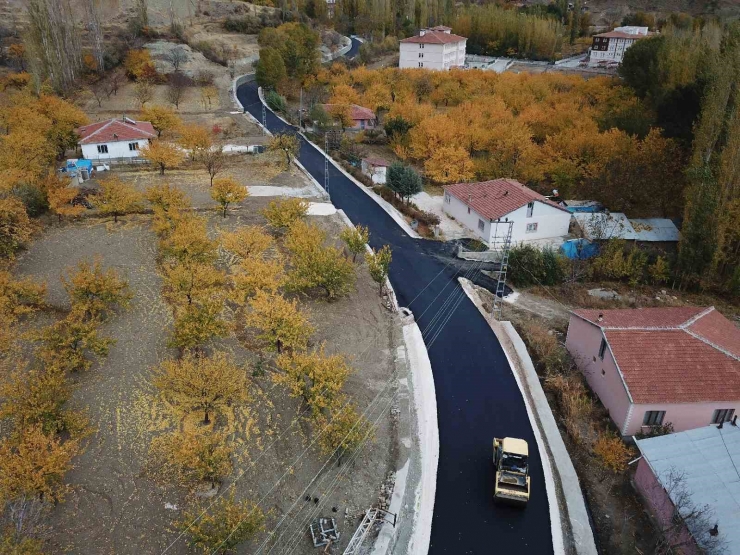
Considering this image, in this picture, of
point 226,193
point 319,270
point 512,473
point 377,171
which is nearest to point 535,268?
point 319,270

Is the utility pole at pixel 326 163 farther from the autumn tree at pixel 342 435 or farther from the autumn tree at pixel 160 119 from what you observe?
the autumn tree at pixel 342 435

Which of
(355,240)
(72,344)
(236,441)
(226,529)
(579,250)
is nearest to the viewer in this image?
(226,529)

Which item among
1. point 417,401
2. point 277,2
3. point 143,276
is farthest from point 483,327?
point 277,2

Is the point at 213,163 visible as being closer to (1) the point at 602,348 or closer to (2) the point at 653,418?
(1) the point at 602,348

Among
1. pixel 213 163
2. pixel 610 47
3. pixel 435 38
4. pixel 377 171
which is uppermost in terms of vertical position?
pixel 435 38

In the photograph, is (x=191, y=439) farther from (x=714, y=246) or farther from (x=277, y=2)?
(x=277, y=2)

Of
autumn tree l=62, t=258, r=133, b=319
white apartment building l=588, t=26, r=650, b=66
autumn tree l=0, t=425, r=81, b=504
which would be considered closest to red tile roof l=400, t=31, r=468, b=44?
white apartment building l=588, t=26, r=650, b=66
